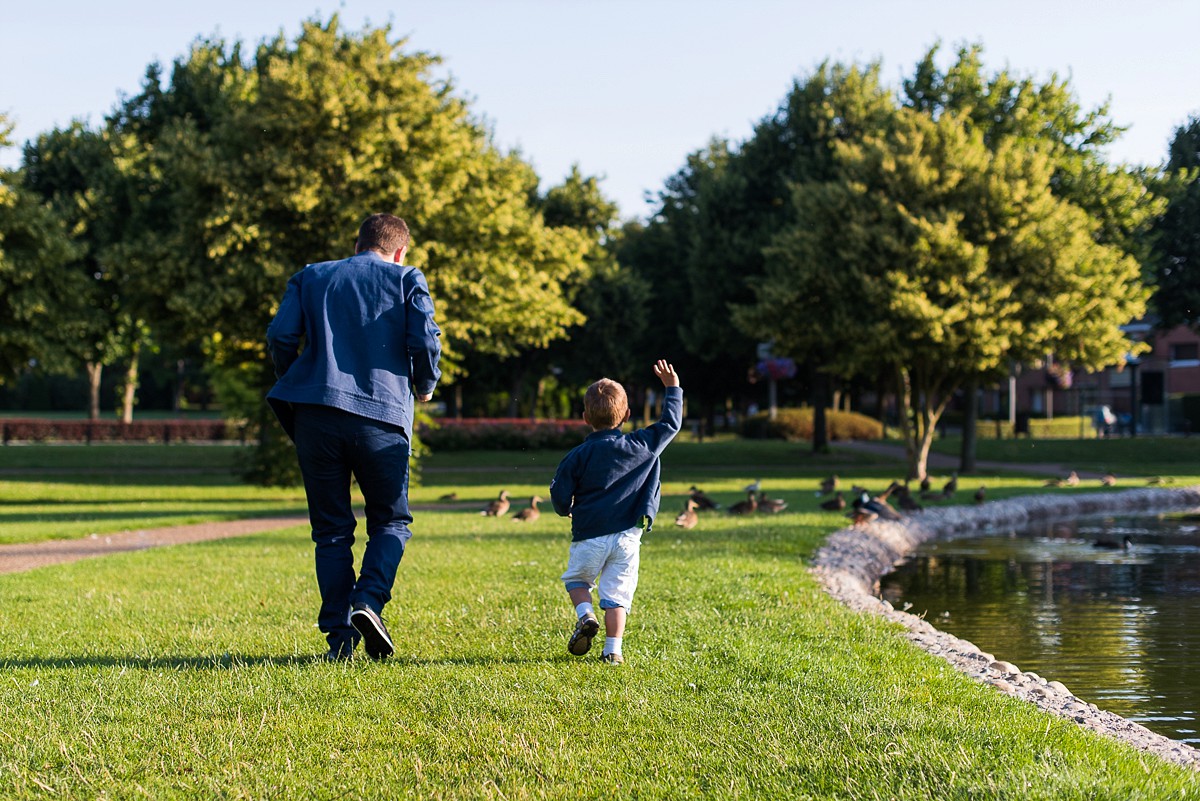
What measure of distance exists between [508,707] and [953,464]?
3285cm

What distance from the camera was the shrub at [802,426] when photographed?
47.0 meters

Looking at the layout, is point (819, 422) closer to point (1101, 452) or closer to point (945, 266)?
point (1101, 452)

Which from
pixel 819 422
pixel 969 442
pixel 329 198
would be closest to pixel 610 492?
pixel 329 198

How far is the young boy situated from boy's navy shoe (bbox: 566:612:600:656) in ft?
0.53

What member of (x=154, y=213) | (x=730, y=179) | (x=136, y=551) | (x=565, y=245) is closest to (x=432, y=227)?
(x=565, y=245)

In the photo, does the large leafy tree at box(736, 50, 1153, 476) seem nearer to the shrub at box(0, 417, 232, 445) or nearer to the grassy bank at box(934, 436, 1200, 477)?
the grassy bank at box(934, 436, 1200, 477)

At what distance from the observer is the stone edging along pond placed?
543 centimetres

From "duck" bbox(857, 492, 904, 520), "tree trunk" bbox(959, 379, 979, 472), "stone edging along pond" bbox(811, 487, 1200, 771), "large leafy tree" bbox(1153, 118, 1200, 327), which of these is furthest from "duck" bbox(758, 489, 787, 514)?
"large leafy tree" bbox(1153, 118, 1200, 327)

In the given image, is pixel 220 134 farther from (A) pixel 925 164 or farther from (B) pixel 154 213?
(A) pixel 925 164

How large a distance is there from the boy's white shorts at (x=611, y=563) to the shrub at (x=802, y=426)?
40.9 metres

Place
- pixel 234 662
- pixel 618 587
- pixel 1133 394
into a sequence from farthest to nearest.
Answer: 1. pixel 1133 394
2. pixel 618 587
3. pixel 234 662

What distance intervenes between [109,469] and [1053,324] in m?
24.3

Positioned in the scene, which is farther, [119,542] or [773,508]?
[773,508]

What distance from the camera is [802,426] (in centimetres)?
4709
